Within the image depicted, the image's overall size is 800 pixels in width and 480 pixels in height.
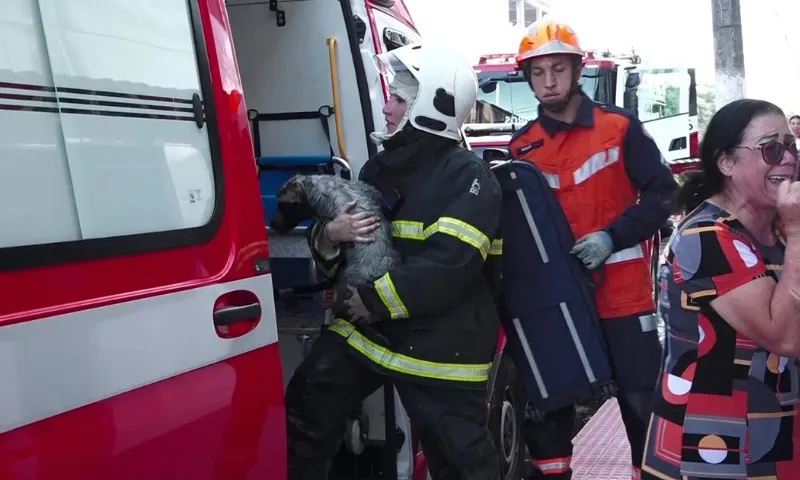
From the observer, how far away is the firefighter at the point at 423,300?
8.58ft

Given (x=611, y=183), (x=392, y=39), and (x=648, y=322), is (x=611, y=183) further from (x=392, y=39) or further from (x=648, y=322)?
(x=392, y=39)

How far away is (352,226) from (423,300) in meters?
0.31

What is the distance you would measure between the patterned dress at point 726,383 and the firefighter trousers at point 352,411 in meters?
0.71

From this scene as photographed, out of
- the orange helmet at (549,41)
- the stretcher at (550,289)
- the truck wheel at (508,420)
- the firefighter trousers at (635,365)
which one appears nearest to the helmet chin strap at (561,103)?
the orange helmet at (549,41)

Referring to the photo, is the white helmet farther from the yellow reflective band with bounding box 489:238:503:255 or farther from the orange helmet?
the orange helmet

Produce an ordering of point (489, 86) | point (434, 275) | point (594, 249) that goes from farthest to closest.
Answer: point (489, 86) → point (594, 249) → point (434, 275)

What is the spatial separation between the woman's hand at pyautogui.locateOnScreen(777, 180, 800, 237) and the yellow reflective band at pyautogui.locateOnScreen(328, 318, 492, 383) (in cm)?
103

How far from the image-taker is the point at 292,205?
2877 mm

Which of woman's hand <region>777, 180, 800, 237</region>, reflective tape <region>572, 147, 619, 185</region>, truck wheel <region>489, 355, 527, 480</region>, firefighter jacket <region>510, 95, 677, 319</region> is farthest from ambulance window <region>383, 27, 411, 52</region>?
woman's hand <region>777, 180, 800, 237</region>

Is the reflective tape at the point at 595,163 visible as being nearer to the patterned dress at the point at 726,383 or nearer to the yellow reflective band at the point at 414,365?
the yellow reflective band at the point at 414,365

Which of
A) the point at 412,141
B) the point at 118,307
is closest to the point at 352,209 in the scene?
the point at 412,141

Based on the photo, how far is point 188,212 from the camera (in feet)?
7.01

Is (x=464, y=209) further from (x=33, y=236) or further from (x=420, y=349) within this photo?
(x=33, y=236)

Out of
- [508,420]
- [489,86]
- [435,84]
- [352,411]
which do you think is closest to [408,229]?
[435,84]
